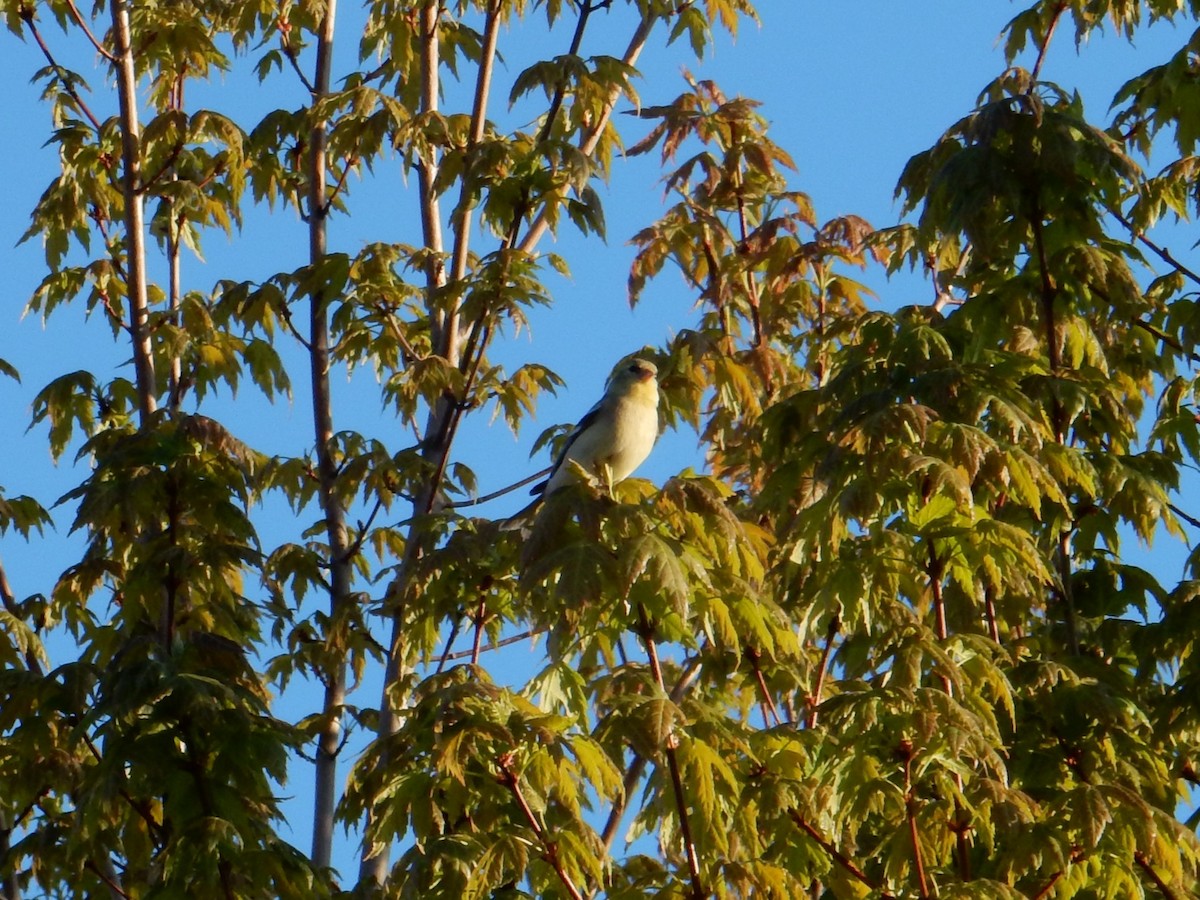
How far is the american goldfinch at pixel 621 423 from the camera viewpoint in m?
7.18

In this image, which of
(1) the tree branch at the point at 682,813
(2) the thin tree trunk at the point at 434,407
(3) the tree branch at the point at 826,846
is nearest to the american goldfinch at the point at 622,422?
(2) the thin tree trunk at the point at 434,407

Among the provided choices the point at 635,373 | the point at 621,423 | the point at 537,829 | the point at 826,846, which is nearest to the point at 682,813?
the point at 537,829

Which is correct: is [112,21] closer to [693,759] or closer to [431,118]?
[431,118]

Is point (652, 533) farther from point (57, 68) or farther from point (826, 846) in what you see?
point (57, 68)

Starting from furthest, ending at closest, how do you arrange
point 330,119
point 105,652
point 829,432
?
point 330,119, point 105,652, point 829,432

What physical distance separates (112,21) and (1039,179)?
4726mm

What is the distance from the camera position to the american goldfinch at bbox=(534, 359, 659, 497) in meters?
7.18

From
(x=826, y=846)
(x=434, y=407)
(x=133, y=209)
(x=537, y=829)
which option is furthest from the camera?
(x=133, y=209)

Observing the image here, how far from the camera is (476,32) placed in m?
8.75

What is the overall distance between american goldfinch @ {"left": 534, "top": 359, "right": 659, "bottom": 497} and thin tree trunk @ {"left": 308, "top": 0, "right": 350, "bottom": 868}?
1.04m

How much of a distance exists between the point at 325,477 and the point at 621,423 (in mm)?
1422

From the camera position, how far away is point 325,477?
25.2ft

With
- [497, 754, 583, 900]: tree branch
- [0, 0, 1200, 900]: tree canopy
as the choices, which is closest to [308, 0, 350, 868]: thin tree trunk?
[0, 0, 1200, 900]: tree canopy

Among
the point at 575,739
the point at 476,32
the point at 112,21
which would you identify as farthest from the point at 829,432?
the point at 112,21
